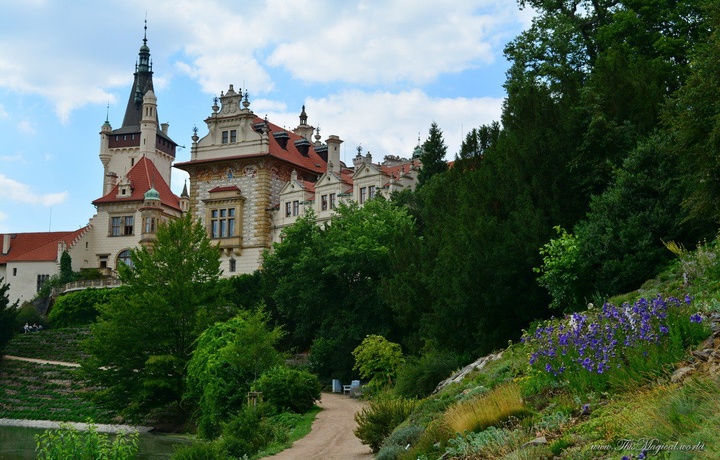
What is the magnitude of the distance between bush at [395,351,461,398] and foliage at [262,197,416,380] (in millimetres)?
12612

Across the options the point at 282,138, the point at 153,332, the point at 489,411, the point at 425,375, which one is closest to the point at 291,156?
the point at 282,138

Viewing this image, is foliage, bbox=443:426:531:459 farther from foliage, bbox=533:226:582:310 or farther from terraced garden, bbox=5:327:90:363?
terraced garden, bbox=5:327:90:363

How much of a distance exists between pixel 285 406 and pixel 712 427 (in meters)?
21.3

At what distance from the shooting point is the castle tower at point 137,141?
90.7m

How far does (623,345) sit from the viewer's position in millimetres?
10477

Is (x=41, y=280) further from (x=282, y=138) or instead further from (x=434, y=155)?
(x=434, y=155)

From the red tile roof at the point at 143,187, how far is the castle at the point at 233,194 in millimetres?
117

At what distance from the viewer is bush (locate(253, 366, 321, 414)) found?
27.3 metres

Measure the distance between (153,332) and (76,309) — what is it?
32174 mm

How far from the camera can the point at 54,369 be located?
165 ft

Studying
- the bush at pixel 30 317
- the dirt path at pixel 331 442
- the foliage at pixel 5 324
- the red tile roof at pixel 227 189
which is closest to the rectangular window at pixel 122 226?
the bush at pixel 30 317

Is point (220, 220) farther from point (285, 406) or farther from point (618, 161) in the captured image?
point (618, 161)

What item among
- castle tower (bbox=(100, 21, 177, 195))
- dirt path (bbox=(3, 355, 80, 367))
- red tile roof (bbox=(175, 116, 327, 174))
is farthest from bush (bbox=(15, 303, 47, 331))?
castle tower (bbox=(100, 21, 177, 195))

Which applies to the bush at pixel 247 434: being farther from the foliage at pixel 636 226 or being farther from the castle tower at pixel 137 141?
the castle tower at pixel 137 141
